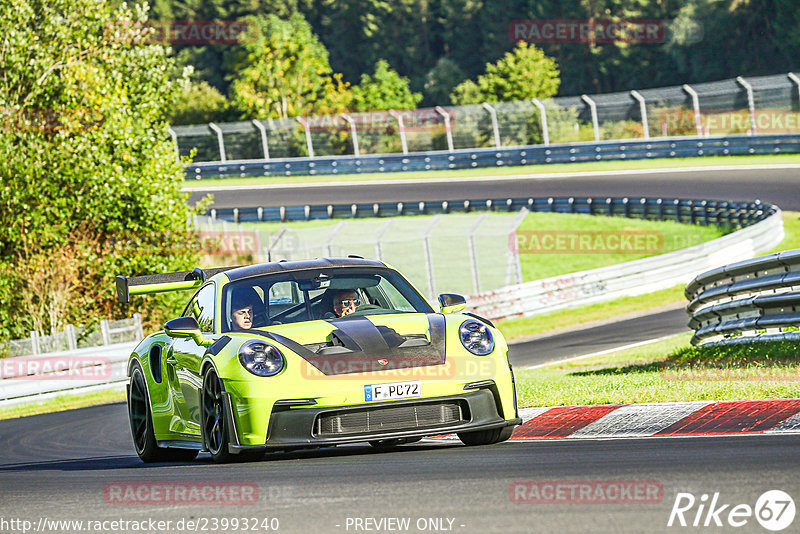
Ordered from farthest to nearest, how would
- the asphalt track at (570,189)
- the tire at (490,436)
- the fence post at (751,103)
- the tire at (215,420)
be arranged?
the fence post at (751,103) → the asphalt track at (570,189) → the tire at (490,436) → the tire at (215,420)

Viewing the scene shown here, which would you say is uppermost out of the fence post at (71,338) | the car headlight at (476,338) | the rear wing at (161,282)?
the rear wing at (161,282)

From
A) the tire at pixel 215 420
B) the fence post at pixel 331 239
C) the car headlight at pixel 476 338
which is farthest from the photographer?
the fence post at pixel 331 239

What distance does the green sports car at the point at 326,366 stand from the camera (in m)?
7.33

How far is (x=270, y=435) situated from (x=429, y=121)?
42.9 meters

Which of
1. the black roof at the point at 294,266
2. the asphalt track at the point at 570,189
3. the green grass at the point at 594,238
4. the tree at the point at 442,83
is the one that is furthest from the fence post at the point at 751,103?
the tree at the point at 442,83

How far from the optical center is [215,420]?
782 centimetres

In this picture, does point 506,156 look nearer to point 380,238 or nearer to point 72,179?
point 380,238

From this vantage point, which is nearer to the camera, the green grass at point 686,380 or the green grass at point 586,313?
the green grass at point 686,380

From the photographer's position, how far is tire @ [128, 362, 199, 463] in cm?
932

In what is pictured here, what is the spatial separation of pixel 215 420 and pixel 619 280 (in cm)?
1903

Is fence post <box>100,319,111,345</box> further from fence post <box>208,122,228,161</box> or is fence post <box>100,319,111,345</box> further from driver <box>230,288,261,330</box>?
fence post <box>208,122,228,161</box>

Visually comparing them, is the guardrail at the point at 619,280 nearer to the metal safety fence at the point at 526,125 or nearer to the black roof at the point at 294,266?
the metal safety fence at the point at 526,125

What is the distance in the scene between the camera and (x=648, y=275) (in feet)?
85.4

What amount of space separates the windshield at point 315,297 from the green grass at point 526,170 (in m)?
32.1
